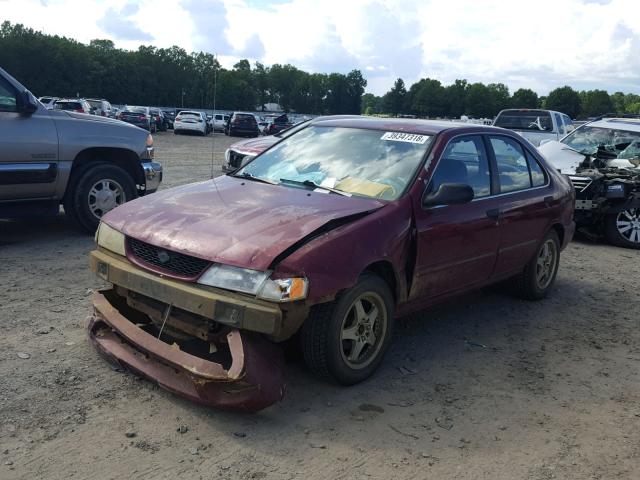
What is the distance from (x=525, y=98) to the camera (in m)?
68.6

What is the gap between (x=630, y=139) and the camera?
425 inches

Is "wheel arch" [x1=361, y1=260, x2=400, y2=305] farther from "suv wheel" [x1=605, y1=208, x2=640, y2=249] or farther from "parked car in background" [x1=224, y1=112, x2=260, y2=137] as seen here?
"parked car in background" [x1=224, y1=112, x2=260, y2=137]

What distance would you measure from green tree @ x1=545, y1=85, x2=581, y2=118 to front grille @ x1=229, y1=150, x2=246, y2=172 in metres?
66.3

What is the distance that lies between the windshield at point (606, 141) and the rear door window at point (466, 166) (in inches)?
251

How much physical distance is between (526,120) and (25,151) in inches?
529

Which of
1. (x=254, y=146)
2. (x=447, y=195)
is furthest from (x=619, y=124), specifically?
(x=447, y=195)

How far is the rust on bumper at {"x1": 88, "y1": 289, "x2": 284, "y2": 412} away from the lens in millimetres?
3223

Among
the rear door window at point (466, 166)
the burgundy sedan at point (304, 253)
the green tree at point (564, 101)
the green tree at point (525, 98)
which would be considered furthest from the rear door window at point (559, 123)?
the green tree at point (564, 101)

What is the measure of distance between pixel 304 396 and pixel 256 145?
7.46 metres

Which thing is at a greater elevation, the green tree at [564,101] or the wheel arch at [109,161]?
the green tree at [564,101]

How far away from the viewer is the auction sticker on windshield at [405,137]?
Answer: 4.64 m

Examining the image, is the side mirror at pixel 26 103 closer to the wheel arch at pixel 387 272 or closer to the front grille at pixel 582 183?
the wheel arch at pixel 387 272

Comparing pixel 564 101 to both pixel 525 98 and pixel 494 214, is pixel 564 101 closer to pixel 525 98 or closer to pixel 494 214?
pixel 525 98

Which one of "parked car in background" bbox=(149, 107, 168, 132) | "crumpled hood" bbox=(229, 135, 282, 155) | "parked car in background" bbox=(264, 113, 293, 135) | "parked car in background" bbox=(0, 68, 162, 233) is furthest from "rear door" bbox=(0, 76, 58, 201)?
"parked car in background" bbox=(149, 107, 168, 132)
